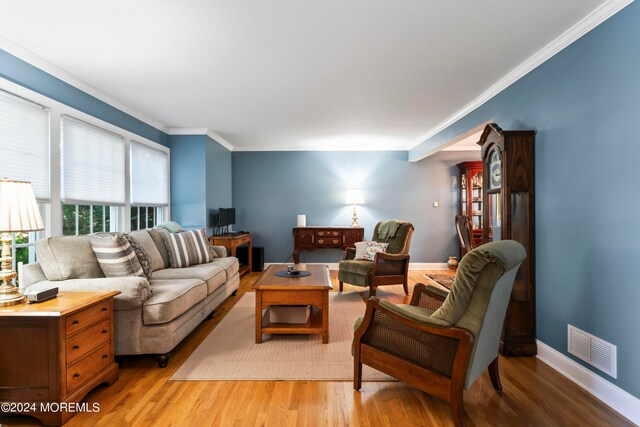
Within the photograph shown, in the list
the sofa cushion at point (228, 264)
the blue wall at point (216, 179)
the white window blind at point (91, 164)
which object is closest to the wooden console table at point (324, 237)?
the blue wall at point (216, 179)

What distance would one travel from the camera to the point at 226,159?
20.9ft

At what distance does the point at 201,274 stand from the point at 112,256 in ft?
3.00

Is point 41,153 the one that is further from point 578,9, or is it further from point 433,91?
point 578,9

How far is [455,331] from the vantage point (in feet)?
5.68

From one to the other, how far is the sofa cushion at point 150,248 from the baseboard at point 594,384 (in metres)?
3.82

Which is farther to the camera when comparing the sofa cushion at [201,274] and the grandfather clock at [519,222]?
the sofa cushion at [201,274]

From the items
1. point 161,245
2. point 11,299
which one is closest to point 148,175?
point 161,245

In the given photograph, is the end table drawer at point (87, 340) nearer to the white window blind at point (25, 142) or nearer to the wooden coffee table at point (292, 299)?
the wooden coffee table at point (292, 299)

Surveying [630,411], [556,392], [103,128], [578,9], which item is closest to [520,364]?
[556,392]

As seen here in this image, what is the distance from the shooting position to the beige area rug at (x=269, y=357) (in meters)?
2.37

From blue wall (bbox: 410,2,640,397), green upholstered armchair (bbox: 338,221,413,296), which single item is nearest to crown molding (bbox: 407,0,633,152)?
blue wall (bbox: 410,2,640,397)

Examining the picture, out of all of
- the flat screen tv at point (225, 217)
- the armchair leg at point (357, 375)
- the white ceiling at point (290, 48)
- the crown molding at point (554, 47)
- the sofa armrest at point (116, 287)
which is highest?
the white ceiling at point (290, 48)

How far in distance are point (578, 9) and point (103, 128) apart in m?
4.46

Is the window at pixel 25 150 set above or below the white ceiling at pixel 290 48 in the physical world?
below
